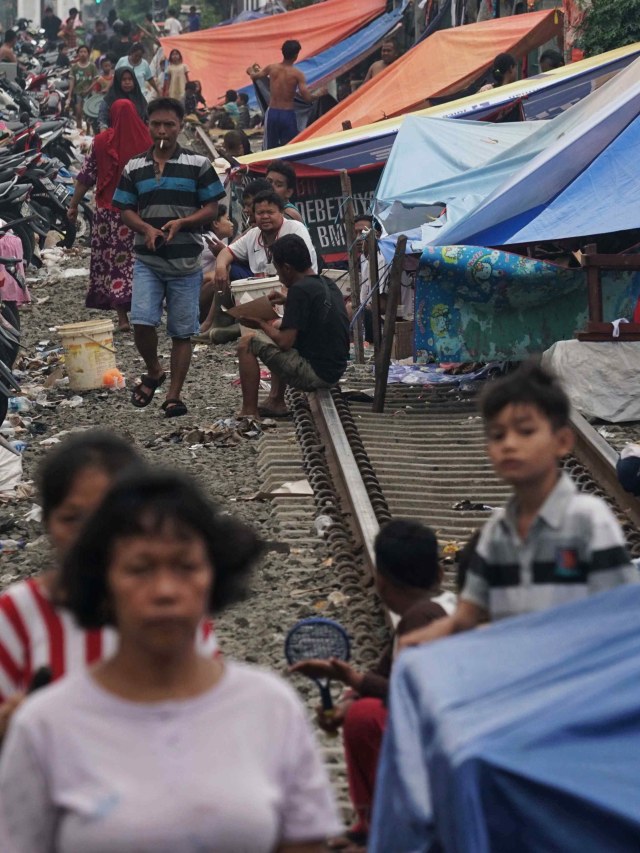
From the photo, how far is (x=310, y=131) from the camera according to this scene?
18562 millimetres

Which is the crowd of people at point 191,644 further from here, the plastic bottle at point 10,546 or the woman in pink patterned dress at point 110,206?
the woman in pink patterned dress at point 110,206

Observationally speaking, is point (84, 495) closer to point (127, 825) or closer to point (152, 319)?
point (127, 825)

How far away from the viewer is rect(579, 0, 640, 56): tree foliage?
18453mm

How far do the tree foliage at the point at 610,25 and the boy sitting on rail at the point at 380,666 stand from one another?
15.0 meters

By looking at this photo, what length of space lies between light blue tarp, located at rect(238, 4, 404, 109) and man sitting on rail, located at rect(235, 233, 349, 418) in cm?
1770

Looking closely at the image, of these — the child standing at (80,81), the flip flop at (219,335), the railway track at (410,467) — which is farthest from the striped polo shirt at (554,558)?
the child standing at (80,81)

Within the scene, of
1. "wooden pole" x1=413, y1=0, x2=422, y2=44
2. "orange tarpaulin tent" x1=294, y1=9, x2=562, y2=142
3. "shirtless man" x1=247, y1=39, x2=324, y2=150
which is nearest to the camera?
"orange tarpaulin tent" x1=294, y1=9, x2=562, y2=142

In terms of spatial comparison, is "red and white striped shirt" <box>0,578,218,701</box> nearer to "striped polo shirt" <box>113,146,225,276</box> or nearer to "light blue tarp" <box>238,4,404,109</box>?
"striped polo shirt" <box>113,146,225,276</box>

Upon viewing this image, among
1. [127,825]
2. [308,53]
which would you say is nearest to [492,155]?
[127,825]

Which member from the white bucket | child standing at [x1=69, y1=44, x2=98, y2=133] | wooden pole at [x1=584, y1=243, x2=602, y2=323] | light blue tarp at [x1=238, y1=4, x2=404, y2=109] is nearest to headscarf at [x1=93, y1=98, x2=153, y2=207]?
the white bucket

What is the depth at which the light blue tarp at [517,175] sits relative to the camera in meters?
11.1

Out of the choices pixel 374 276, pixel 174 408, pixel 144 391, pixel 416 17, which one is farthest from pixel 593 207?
pixel 416 17

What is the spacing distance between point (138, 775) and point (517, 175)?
9.42 m

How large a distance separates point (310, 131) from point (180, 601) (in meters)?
16.5
